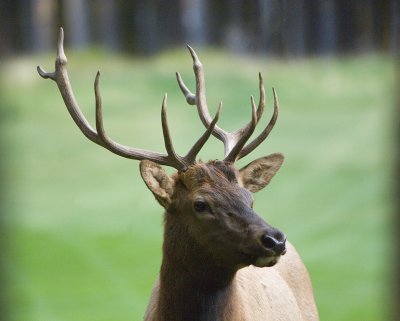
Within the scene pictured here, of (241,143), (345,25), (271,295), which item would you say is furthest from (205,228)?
(345,25)

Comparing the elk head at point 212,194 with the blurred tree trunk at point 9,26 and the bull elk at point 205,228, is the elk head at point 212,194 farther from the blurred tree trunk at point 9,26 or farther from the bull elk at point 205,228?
the blurred tree trunk at point 9,26

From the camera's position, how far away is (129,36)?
841 centimetres

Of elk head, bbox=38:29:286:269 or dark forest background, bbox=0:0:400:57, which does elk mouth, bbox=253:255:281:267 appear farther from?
dark forest background, bbox=0:0:400:57

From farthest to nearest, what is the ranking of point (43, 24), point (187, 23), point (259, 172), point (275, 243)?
1. point (187, 23)
2. point (43, 24)
3. point (259, 172)
4. point (275, 243)

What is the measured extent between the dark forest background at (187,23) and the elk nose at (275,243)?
4.81 meters

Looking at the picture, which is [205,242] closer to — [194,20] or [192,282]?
[192,282]

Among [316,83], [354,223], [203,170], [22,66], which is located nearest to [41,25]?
[22,66]

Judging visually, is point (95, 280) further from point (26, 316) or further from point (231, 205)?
point (231, 205)

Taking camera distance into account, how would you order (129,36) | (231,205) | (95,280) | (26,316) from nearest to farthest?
(231,205) → (26,316) → (95,280) → (129,36)

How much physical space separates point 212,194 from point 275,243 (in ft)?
1.41

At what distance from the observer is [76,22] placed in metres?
8.36

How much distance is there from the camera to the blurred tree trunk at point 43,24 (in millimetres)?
8188

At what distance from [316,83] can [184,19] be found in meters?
1.73

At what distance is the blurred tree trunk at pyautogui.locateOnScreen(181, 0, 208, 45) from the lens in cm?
838
